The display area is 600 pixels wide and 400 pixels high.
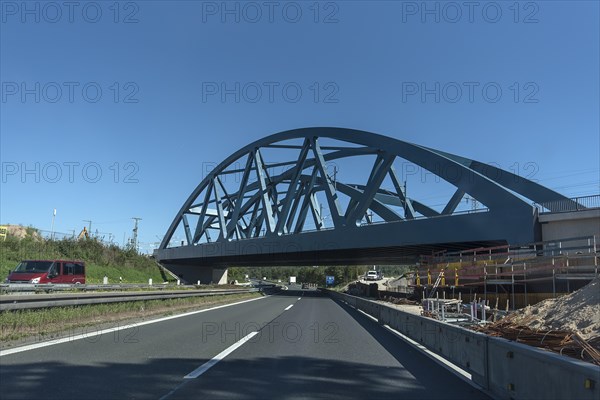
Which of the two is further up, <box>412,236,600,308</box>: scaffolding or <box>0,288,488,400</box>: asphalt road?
<box>412,236,600,308</box>: scaffolding

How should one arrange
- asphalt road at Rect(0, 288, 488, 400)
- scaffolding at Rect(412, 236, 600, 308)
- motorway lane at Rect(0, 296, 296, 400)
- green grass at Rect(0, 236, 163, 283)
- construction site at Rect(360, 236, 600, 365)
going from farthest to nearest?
green grass at Rect(0, 236, 163, 283) → scaffolding at Rect(412, 236, 600, 308) → construction site at Rect(360, 236, 600, 365) → asphalt road at Rect(0, 288, 488, 400) → motorway lane at Rect(0, 296, 296, 400)

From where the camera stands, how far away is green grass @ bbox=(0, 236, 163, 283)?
45.1 meters

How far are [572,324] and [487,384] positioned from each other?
5.78 m

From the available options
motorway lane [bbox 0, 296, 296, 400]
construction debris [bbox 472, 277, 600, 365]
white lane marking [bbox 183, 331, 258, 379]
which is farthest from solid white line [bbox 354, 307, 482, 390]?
motorway lane [bbox 0, 296, 296, 400]

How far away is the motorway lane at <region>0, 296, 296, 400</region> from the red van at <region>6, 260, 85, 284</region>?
16.5 metres

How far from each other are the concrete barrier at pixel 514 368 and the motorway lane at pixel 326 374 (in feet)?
1.22

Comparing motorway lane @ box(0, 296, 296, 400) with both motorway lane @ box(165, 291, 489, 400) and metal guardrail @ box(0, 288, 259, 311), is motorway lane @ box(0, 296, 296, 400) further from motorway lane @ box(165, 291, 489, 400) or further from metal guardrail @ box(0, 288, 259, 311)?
metal guardrail @ box(0, 288, 259, 311)

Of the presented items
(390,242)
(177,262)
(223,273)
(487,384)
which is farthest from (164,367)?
(223,273)

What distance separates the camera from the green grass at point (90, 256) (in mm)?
45131

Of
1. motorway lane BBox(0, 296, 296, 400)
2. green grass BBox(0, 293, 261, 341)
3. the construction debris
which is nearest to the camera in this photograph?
motorway lane BBox(0, 296, 296, 400)

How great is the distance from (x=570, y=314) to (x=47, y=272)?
27.1 metres

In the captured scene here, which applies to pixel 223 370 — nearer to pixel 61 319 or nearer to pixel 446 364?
pixel 446 364

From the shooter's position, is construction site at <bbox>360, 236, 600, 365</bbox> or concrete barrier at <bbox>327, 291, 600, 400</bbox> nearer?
concrete barrier at <bbox>327, 291, 600, 400</bbox>

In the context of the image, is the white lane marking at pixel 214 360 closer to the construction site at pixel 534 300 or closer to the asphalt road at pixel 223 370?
the asphalt road at pixel 223 370
